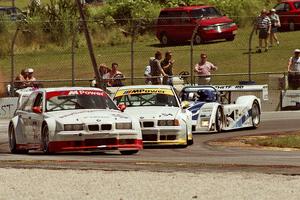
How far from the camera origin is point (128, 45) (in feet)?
150

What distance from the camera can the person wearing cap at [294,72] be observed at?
3448 cm

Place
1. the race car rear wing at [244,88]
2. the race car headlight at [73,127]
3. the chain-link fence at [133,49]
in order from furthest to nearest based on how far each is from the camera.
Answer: the chain-link fence at [133,49], the race car rear wing at [244,88], the race car headlight at [73,127]

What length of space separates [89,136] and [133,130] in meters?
0.81

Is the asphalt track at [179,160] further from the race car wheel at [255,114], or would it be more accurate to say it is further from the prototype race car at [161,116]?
the race car wheel at [255,114]

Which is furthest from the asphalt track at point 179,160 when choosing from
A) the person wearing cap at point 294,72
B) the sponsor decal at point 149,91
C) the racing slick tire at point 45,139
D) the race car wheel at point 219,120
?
the person wearing cap at point 294,72

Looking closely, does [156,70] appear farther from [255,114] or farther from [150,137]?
[150,137]

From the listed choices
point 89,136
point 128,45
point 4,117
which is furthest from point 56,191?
point 128,45

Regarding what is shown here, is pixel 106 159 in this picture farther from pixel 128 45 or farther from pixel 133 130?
pixel 128 45

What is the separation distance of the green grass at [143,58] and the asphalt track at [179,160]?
14.0 meters

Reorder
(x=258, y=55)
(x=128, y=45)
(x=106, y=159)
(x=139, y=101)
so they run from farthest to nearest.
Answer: (x=128, y=45) → (x=258, y=55) → (x=139, y=101) → (x=106, y=159)

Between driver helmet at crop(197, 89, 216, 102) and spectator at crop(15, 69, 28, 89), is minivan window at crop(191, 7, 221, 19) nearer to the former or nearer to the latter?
spectator at crop(15, 69, 28, 89)

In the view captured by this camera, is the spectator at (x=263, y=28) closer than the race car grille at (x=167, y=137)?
No

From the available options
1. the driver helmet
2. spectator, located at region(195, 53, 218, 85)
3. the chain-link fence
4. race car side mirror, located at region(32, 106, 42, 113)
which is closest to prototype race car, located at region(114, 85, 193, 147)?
race car side mirror, located at region(32, 106, 42, 113)

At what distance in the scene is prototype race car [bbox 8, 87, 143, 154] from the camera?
20.5m
